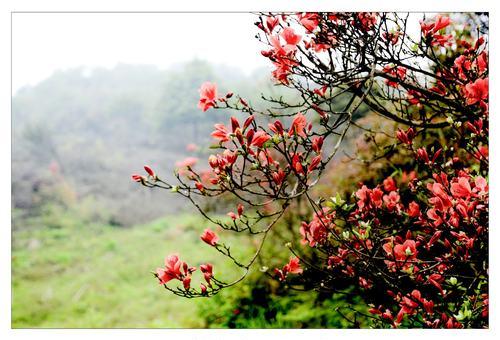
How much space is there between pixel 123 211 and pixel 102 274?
2.03 m

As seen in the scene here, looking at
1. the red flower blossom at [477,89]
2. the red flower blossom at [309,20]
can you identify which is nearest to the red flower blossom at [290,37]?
the red flower blossom at [309,20]

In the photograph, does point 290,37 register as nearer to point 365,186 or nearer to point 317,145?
point 317,145

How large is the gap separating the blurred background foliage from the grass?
17 millimetres

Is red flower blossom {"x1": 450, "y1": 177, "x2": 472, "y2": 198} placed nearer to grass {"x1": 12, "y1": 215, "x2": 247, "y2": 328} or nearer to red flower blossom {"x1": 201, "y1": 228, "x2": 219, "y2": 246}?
red flower blossom {"x1": 201, "y1": 228, "x2": 219, "y2": 246}

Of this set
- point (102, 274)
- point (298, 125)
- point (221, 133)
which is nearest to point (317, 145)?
point (298, 125)

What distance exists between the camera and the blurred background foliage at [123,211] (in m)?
2.83

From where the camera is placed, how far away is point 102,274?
17.2 ft

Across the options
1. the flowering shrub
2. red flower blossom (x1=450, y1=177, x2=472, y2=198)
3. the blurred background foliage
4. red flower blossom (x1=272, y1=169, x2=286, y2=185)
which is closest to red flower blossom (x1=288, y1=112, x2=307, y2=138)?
the flowering shrub

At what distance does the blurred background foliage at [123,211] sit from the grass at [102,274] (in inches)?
0.7

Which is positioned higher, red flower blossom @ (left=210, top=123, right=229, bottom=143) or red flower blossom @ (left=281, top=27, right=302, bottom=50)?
red flower blossom @ (left=281, top=27, right=302, bottom=50)

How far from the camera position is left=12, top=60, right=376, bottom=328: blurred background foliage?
9.29ft

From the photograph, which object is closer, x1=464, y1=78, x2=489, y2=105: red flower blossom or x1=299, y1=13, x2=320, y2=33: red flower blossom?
x1=464, y1=78, x2=489, y2=105: red flower blossom
